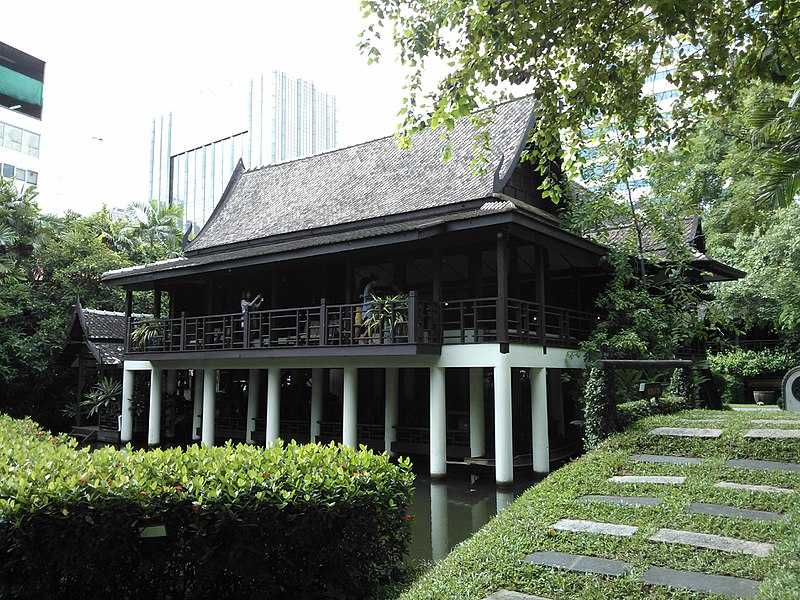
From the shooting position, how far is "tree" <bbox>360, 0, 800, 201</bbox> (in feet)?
24.3

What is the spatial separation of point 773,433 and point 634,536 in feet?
13.7

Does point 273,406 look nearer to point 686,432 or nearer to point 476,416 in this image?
point 476,416

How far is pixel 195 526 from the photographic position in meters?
4.34

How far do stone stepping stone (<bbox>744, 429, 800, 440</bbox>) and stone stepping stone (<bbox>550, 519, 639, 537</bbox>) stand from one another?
3675 mm

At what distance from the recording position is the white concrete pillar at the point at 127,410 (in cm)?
1870

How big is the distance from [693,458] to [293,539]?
5.67 m

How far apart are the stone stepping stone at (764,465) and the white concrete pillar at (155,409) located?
14675 mm

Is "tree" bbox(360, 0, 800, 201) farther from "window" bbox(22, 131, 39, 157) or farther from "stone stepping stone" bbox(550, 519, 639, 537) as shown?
"window" bbox(22, 131, 39, 157)

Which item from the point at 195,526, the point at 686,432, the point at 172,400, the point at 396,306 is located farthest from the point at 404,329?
the point at 172,400

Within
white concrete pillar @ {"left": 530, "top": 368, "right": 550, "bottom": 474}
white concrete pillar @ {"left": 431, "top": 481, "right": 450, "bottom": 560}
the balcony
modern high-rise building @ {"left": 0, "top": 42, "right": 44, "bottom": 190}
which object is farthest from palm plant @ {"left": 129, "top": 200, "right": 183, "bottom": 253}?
white concrete pillar @ {"left": 431, "top": 481, "right": 450, "bottom": 560}

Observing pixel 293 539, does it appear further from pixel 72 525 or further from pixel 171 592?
→ pixel 72 525

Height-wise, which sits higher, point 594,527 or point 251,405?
point 251,405

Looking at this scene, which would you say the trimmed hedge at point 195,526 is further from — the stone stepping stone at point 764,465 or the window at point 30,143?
the window at point 30,143

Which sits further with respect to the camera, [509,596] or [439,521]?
[439,521]
